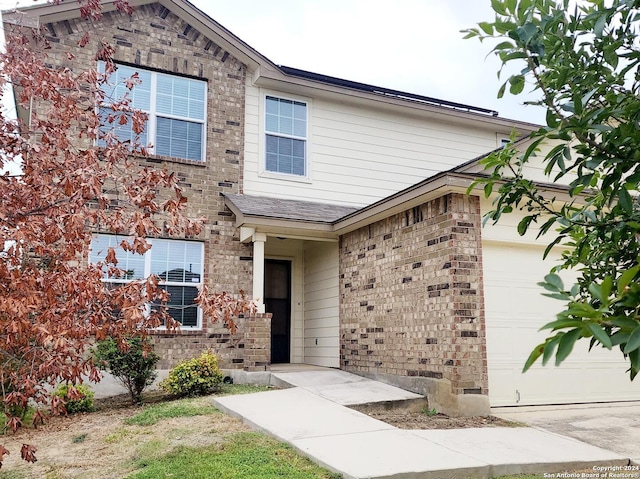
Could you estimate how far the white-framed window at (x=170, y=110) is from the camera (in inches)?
450

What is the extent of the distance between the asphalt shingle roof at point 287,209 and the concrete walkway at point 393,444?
3.58 metres

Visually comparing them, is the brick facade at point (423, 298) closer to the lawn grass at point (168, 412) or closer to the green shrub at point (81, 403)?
the lawn grass at point (168, 412)

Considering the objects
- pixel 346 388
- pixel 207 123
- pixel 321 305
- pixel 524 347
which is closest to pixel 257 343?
pixel 346 388

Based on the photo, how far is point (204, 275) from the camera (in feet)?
37.4

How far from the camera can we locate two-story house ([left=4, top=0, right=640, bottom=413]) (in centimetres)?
870

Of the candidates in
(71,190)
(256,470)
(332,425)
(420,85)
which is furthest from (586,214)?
(420,85)

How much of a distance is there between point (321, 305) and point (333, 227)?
2.07 m

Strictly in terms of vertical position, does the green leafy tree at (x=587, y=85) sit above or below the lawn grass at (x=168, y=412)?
above

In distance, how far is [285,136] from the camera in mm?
12750

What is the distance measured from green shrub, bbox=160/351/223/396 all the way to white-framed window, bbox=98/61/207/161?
4.35 meters

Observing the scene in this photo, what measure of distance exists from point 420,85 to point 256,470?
70657 mm

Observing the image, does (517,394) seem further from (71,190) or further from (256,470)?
(71,190)

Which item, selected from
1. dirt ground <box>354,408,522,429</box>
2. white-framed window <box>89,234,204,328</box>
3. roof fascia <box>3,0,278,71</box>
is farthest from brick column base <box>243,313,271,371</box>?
roof fascia <box>3,0,278,71</box>

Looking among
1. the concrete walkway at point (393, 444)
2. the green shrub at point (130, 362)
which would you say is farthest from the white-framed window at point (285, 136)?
the concrete walkway at point (393, 444)
